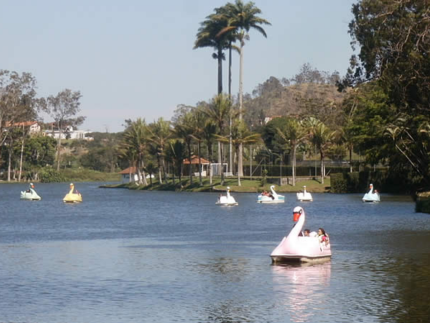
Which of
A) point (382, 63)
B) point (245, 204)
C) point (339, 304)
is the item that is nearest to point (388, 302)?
point (339, 304)

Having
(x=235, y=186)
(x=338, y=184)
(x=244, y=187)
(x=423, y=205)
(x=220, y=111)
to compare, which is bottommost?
(x=423, y=205)

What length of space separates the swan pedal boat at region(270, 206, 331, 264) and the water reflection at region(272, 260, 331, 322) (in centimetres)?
34

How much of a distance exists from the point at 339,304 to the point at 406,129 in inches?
1683

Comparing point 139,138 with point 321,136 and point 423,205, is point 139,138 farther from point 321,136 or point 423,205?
point 423,205

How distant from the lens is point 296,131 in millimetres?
109750

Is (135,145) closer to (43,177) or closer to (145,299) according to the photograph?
(43,177)

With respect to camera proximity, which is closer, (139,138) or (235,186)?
(235,186)

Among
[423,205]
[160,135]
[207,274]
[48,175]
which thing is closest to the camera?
[207,274]

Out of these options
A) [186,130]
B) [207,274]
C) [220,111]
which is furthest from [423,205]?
[186,130]

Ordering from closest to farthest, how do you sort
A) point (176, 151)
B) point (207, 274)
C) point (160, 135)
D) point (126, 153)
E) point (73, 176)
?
1. point (207, 274)
2. point (176, 151)
3. point (160, 135)
4. point (126, 153)
5. point (73, 176)

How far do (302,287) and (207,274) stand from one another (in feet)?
→ 15.5

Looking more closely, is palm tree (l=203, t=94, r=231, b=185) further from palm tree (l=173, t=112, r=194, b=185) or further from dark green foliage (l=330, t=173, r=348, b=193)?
dark green foliage (l=330, t=173, r=348, b=193)

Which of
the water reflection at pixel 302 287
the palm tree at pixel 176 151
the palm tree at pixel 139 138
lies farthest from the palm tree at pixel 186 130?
the water reflection at pixel 302 287

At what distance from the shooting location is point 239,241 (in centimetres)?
4219
